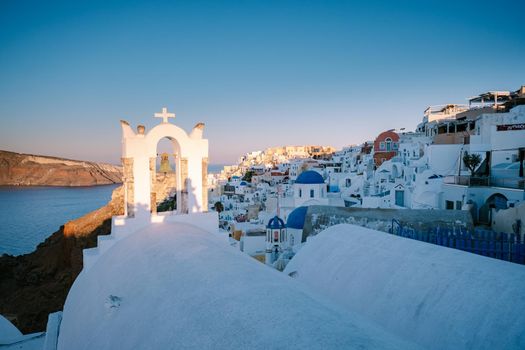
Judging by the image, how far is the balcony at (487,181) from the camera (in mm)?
13593

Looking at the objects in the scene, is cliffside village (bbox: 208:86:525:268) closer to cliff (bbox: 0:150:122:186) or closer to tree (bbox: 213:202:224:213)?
tree (bbox: 213:202:224:213)

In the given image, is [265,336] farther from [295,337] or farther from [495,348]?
[495,348]

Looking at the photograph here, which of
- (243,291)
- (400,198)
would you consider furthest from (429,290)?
(400,198)

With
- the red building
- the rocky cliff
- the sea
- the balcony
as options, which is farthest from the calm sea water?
the balcony

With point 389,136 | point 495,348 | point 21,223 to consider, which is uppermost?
point 389,136

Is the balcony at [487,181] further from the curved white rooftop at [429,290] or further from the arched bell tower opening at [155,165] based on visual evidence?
the arched bell tower opening at [155,165]

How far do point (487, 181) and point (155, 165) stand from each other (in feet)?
45.8

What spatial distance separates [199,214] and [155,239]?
1569 mm

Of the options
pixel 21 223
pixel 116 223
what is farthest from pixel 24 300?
pixel 21 223

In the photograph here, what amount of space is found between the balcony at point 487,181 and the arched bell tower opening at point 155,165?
12.1 metres

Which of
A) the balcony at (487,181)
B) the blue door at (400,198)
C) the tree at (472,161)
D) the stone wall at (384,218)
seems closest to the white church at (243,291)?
the stone wall at (384,218)

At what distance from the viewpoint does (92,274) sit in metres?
5.32

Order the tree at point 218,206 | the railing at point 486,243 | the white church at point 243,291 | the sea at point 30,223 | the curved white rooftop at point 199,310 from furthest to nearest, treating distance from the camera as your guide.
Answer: the tree at point 218,206, the sea at point 30,223, the railing at point 486,243, the white church at point 243,291, the curved white rooftop at point 199,310

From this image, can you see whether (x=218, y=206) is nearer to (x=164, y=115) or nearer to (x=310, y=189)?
(x=310, y=189)
